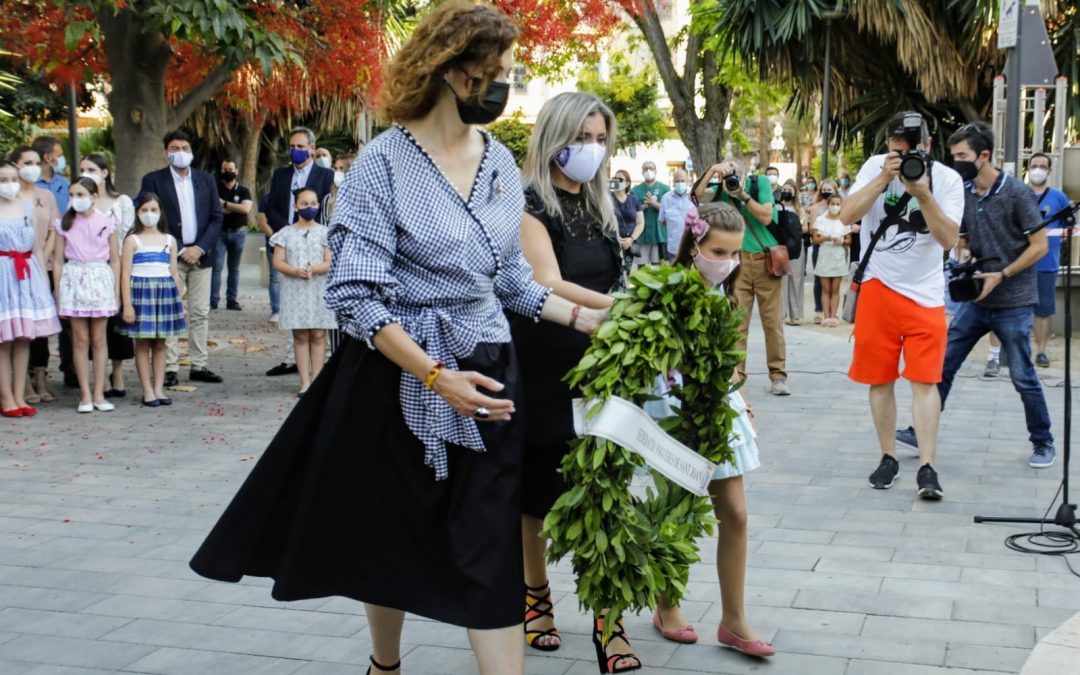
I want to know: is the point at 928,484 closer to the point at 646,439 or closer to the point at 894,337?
the point at 894,337

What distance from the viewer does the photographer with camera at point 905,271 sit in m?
6.25

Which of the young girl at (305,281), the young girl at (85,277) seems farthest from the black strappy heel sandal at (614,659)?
the young girl at (85,277)

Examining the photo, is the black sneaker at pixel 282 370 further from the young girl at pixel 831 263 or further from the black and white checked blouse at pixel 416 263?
the black and white checked blouse at pixel 416 263

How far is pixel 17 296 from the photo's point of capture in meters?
9.25

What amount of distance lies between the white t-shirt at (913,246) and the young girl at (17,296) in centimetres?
624

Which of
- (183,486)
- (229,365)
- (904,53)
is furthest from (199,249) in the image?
(904,53)

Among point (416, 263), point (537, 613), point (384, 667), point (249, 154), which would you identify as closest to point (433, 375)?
point (416, 263)

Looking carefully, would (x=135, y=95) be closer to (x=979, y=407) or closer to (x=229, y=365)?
(x=229, y=365)

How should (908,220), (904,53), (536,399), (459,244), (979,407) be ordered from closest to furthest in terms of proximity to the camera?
(459,244)
(536,399)
(908,220)
(979,407)
(904,53)

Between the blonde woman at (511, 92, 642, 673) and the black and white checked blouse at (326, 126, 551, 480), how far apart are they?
757 millimetres

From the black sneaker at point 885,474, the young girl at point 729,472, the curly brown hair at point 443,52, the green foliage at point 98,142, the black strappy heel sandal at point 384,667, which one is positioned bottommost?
the black sneaker at point 885,474

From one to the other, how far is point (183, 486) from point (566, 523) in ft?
13.4

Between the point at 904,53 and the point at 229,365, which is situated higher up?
the point at 904,53

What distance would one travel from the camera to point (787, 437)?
27.3 ft
